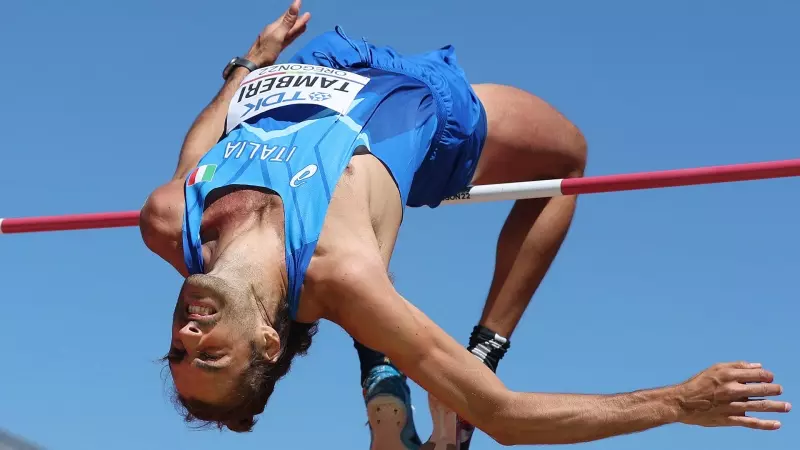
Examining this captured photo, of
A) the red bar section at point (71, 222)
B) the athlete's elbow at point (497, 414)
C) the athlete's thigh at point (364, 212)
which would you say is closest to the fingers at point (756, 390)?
the athlete's elbow at point (497, 414)

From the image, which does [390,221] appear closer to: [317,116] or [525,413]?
[317,116]

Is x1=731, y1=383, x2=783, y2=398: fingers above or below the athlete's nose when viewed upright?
above

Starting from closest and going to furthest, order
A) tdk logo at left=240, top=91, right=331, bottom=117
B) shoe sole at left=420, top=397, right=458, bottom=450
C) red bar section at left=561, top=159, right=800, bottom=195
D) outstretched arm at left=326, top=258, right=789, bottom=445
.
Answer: outstretched arm at left=326, top=258, right=789, bottom=445 → tdk logo at left=240, top=91, right=331, bottom=117 → shoe sole at left=420, top=397, right=458, bottom=450 → red bar section at left=561, top=159, right=800, bottom=195

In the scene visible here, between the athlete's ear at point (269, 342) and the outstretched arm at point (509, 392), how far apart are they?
26 cm

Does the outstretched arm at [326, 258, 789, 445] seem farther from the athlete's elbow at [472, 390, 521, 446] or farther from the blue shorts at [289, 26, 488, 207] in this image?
the blue shorts at [289, 26, 488, 207]

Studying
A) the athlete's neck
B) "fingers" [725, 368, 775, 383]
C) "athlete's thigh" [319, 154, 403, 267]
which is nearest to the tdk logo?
"athlete's thigh" [319, 154, 403, 267]

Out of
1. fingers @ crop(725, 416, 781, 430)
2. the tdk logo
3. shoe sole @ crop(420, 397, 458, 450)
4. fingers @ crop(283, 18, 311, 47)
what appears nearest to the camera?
fingers @ crop(725, 416, 781, 430)

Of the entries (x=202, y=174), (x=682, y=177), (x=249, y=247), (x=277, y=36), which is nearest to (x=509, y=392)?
(x=249, y=247)

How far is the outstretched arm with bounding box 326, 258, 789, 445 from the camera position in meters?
6.06

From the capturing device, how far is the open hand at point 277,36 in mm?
8141

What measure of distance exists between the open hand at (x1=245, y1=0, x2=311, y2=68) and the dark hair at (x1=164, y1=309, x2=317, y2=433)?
2100 millimetres

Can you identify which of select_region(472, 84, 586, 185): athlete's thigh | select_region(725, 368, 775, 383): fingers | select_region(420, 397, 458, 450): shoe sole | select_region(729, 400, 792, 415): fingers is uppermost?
select_region(472, 84, 586, 185): athlete's thigh

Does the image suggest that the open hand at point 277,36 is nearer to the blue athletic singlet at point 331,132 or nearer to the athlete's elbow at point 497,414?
the blue athletic singlet at point 331,132

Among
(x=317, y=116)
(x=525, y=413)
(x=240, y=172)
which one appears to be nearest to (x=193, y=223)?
(x=240, y=172)
